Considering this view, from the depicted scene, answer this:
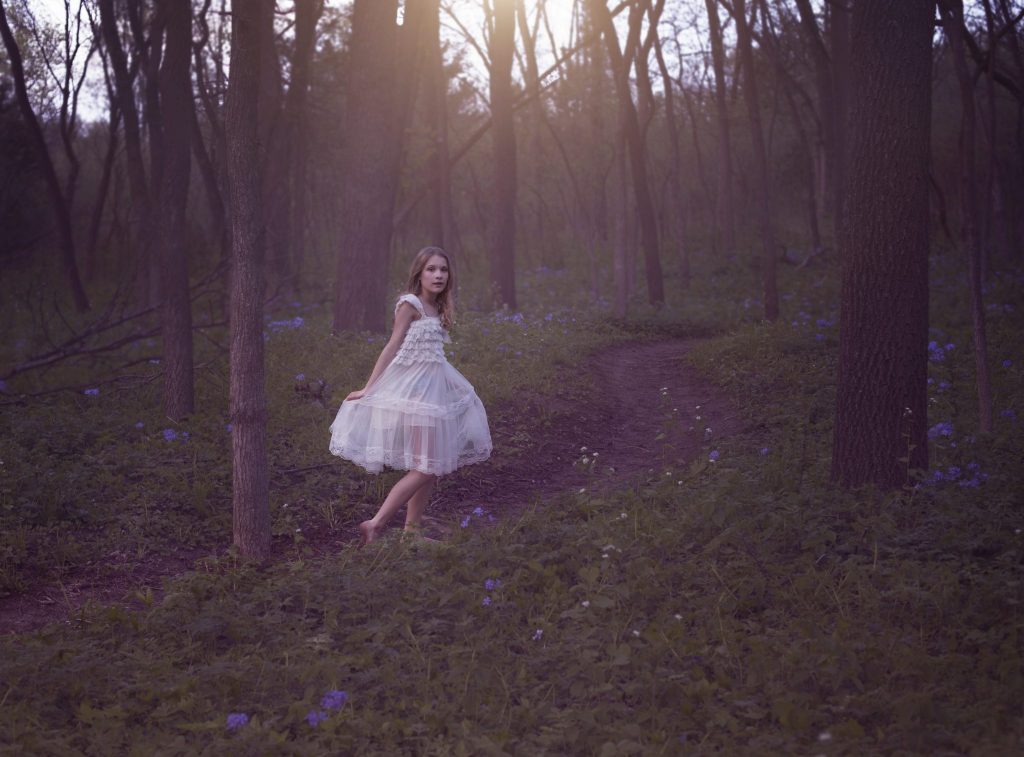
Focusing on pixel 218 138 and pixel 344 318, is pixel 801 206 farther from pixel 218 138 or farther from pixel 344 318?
pixel 344 318

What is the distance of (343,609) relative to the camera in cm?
484

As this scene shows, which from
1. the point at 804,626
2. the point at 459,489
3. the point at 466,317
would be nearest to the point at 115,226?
the point at 466,317

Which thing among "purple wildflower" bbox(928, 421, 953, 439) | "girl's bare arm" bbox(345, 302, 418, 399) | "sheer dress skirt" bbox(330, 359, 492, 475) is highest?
A: "girl's bare arm" bbox(345, 302, 418, 399)

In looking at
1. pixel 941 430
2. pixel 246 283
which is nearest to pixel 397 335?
pixel 246 283

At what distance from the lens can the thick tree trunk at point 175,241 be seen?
863cm

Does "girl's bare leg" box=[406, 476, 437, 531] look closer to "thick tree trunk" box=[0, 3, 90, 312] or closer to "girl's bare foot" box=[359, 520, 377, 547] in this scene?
"girl's bare foot" box=[359, 520, 377, 547]

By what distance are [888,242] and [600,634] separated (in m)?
3.16

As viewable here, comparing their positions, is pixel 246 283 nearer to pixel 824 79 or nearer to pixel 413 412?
pixel 413 412

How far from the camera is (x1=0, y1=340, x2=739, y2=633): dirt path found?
548 cm

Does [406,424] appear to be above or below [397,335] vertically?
below

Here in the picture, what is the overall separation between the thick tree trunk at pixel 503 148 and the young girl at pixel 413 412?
10638 mm

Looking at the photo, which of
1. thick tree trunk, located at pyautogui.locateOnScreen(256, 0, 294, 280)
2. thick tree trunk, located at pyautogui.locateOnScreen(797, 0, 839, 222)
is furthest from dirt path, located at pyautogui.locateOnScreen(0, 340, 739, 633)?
thick tree trunk, located at pyautogui.locateOnScreen(797, 0, 839, 222)

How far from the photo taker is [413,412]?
6.20 m

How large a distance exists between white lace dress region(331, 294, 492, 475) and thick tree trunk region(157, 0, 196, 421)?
338cm
